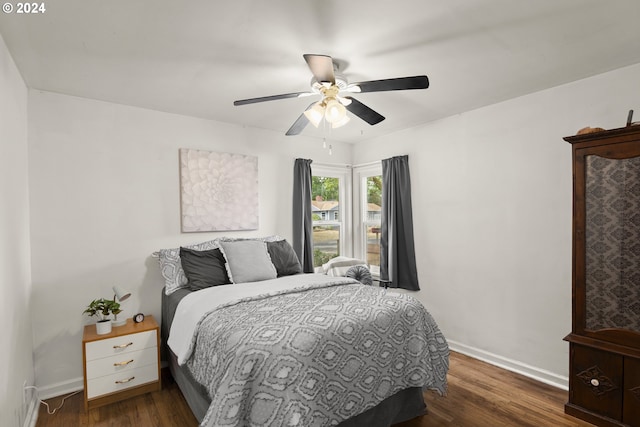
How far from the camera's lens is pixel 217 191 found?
11.5 ft

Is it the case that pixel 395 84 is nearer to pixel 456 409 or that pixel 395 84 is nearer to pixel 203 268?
pixel 203 268

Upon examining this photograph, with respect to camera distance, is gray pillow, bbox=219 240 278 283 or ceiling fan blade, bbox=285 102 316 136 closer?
ceiling fan blade, bbox=285 102 316 136

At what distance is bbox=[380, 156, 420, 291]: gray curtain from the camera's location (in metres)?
3.89

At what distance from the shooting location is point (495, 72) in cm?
246

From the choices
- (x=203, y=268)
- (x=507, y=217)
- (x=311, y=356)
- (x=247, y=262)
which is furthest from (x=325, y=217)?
(x=311, y=356)

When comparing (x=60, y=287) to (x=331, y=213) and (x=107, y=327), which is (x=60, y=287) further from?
(x=331, y=213)

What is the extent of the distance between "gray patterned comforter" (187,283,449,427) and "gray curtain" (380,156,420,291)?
1551 millimetres

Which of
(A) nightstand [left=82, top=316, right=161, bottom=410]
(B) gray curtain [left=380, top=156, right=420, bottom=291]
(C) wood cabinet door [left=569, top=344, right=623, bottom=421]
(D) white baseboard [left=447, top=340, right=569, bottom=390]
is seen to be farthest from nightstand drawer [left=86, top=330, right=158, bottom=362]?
(C) wood cabinet door [left=569, top=344, right=623, bottom=421]

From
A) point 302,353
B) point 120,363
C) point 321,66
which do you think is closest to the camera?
point 302,353

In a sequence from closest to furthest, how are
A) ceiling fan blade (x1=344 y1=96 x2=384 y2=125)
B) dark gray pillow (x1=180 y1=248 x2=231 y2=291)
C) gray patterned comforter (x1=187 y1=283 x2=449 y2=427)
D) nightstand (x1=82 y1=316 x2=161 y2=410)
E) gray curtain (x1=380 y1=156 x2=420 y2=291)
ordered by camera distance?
gray patterned comforter (x1=187 y1=283 x2=449 y2=427) → ceiling fan blade (x1=344 y1=96 x2=384 y2=125) → nightstand (x1=82 y1=316 x2=161 y2=410) → dark gray pillow (x1=180 y1=248 x2=231 y2=291) → gray curtain (x1=380 y1=156 x2=420 y2=291)

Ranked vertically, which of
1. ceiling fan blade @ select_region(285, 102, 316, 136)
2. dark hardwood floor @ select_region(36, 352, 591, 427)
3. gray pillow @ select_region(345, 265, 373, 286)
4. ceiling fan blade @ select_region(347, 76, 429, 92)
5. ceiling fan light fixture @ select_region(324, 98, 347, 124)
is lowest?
dark hardwood floor @ select_region(36, 352, 591, 427)

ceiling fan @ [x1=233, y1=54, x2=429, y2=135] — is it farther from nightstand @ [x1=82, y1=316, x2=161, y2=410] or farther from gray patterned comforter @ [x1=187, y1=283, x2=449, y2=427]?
nightstand @ [x1=82, y1=316, x2=161, y2=410]

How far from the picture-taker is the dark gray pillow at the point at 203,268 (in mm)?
2814

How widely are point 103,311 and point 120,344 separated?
0.99 feet
